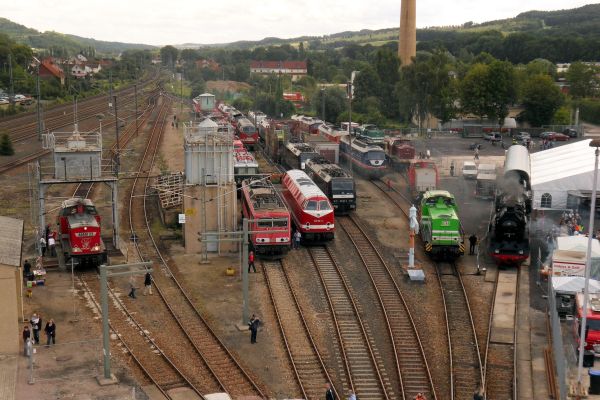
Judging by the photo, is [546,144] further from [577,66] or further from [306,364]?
[306,364]

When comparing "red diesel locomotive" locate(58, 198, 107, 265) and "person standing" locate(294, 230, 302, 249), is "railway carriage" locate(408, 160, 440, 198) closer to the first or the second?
"person standing" locate(294, 230, 302, 249)

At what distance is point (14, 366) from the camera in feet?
74.9

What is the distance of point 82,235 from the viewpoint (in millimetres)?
32875

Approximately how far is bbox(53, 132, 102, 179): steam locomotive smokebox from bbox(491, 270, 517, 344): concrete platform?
20020mm

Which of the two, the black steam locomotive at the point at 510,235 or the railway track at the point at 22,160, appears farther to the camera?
the railway track at the point at 22,160

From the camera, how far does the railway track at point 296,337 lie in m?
22.7

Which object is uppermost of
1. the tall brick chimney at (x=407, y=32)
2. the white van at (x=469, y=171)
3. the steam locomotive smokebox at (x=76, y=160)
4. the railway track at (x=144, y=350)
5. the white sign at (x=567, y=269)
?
the tall brick chimney at (x=407, y=32)

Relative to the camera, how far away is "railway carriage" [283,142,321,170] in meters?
54.5

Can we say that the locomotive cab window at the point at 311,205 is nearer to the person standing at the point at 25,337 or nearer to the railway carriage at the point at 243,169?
the railway carriage at the point at 243,169

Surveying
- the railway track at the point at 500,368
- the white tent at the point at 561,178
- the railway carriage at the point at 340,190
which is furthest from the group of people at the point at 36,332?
the white tent at the point at 561,178

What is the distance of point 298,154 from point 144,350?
3252 centimetres

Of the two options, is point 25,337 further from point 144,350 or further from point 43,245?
point 43,245

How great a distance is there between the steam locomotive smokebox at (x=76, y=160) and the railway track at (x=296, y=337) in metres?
10.2

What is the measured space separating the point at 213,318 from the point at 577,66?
3652 inches
